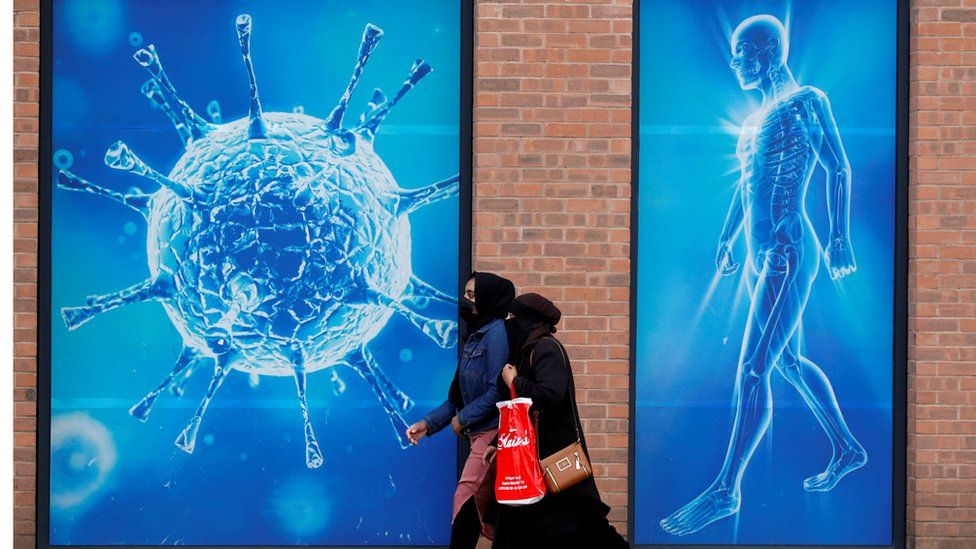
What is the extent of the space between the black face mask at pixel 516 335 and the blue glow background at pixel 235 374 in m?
1.18

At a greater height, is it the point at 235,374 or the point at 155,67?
the point at 155,67

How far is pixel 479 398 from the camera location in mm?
6742

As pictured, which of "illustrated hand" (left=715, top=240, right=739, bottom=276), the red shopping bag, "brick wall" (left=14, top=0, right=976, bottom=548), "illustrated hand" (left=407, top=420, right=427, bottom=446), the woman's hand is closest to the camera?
the red shopping bag

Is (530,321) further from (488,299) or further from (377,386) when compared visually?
(377,386)

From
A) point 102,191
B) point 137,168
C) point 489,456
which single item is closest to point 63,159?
point 102,191

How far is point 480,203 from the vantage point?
7.62 meters

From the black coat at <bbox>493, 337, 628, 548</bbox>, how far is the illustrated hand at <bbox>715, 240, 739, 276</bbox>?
1.81m

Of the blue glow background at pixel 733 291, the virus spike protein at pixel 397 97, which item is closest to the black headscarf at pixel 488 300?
the blue glow background at pixel 733 291

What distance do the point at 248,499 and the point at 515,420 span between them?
232cm

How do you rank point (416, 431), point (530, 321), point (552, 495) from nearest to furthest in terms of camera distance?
point (552, 495)
point (530, 321)
point (416, 431)

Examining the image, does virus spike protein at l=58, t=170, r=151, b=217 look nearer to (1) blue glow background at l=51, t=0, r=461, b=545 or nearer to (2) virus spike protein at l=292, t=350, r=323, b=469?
(1) blue glow background at l=51, t=0, r=461, b=545

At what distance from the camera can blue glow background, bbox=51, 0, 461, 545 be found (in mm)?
7785

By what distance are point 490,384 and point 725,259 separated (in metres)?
2.08

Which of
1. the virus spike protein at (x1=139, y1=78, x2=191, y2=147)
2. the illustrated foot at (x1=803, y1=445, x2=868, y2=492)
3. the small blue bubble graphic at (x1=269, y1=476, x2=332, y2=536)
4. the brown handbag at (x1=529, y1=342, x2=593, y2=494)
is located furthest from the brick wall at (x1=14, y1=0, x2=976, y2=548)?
the small blue bubble graphic at (x1=269, y1=476, x2=332, y2=536)
